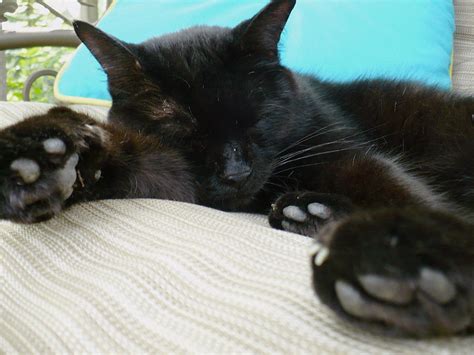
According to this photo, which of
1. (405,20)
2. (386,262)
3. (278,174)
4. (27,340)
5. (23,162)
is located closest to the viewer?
(386,262)

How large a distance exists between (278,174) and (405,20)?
110 cm

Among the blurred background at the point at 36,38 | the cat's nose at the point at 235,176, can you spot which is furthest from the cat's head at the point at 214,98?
the blurred background at the point at 36,38

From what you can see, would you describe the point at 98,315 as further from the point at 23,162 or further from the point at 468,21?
the point at 468,21

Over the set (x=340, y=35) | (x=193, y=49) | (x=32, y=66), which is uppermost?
(x=193, y=49)

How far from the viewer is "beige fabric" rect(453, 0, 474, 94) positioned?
2.05 metres

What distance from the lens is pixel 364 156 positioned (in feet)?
3.52

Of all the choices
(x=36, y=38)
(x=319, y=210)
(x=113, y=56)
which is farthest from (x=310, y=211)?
(x=36, y=38)

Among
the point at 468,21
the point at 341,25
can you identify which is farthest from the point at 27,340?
the point at 468,21

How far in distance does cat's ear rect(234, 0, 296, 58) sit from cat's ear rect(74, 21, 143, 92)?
0.24 meters

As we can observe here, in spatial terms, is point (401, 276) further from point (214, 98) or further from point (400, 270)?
point (214, 98)

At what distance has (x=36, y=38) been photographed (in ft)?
6.68

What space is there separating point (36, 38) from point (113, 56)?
1172 millimetres

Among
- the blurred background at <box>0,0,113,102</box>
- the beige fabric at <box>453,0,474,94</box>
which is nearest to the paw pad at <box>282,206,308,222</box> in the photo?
the beige fabric at <box>453,0,474,94</box>

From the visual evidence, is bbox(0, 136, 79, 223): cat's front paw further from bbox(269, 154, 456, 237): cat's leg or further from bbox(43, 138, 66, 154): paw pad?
bbox(269, 154, 456, 237): cat's leg
